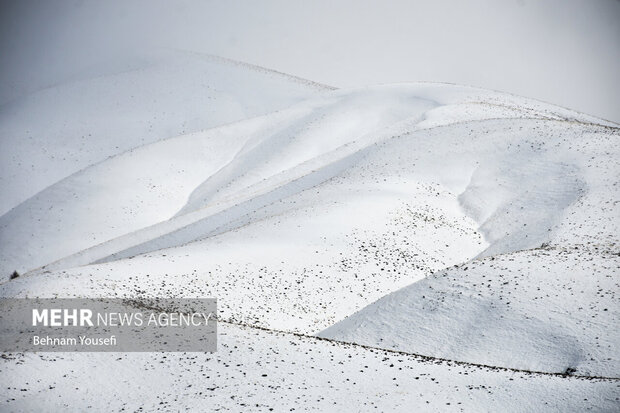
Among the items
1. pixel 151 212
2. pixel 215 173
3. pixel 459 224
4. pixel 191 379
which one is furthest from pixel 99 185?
pixel 191 379

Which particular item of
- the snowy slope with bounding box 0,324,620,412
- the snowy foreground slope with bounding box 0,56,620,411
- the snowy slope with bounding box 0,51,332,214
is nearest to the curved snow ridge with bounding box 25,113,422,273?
the snowy foreground slope with bounding box 0,56,620,411

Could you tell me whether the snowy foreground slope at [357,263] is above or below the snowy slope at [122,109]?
below

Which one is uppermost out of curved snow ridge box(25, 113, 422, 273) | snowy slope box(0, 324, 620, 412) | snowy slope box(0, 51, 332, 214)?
snowy slope box(0, 51, 332, 214)

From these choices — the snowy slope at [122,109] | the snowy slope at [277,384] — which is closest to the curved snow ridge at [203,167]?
the snowy slope at [122,109]

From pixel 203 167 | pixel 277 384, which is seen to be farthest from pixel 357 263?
pixel 203 167

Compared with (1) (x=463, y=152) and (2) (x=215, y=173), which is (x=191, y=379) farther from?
(2) (x=215, y=173)

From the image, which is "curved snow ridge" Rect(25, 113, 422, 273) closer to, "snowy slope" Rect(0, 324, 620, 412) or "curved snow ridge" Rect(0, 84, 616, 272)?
"curved snow ridge" Rect(0, 84, 616, 272)

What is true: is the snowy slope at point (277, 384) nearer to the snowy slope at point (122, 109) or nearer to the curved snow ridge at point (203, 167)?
the curved snow ridge at point (203, 167)
